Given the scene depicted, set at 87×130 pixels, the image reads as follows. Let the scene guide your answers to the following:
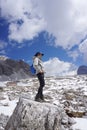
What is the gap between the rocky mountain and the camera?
150 meters

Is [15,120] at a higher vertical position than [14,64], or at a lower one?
lower

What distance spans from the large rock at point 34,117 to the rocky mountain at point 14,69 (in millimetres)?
133064

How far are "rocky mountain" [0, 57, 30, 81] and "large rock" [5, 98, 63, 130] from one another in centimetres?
13306

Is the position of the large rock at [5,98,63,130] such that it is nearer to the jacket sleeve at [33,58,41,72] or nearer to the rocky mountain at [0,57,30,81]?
the jacket sleeve at [33,58,41,72]

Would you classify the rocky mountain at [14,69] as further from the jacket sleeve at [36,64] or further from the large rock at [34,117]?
the large rock at [34,117]

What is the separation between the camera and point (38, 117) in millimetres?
10500

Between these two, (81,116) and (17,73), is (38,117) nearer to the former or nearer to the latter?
(81,116)

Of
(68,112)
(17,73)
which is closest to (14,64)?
(17,73)

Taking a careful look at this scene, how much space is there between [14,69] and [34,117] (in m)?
154

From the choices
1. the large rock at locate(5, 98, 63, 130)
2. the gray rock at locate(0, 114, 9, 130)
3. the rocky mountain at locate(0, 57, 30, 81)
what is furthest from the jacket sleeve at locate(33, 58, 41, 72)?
the rocky mountain at locate(0, 57, 30, 81)

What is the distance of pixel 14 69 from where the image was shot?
164m

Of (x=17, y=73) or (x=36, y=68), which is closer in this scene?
(x=36, y=68)

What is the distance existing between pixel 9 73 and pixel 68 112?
13903cm

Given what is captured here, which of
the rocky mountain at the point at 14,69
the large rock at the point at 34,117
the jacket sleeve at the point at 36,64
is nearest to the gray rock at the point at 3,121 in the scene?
the large rock at the point at 34,117
